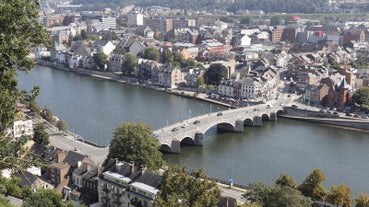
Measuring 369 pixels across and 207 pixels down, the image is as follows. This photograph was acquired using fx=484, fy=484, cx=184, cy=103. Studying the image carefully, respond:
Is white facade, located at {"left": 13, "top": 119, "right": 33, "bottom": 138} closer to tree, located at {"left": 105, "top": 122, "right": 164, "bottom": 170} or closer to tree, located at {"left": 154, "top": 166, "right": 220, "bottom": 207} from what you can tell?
tree, located at {"left": 105, "top": 122, "right": 164, "bottom": 170}

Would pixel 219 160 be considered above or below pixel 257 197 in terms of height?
below

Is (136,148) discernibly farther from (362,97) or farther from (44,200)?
(362,97)

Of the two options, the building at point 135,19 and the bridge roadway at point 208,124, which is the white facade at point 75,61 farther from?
the building at point 135,19

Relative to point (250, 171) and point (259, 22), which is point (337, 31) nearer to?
point (259, 22)

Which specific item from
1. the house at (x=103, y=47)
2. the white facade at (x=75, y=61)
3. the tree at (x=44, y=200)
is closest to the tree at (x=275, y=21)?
the house at (x=103, y=47)

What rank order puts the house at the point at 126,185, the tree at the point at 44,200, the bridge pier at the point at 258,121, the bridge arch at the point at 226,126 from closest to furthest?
the tree at the point at 44,200 < the house at the point at 126,185 < the bridge arch at the point at 226,126 < the bridge pier at the point at 258,121

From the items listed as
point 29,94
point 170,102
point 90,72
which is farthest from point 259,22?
point 29,94

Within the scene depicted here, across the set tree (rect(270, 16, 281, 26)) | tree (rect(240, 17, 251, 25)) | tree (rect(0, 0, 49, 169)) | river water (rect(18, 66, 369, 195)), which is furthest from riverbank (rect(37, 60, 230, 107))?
tree (rect(270, 16, 281, 26))
